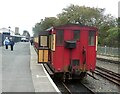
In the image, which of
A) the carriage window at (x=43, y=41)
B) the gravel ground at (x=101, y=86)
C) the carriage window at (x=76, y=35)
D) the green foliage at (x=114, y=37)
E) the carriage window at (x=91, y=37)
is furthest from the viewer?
the green foliage at (x=114, y=37)

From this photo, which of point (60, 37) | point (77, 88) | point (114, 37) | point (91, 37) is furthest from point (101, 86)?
point (114, 37)

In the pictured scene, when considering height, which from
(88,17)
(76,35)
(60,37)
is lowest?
(60,37)

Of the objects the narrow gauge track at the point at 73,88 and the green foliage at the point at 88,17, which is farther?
the green foliage at the point at 88,17

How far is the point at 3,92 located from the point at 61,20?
210 feet

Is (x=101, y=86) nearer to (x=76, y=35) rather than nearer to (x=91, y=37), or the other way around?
(x=91, y=37)

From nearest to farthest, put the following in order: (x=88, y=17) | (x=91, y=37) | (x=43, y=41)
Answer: (x=91, y=37), (x=43, y=41), (x=88, y=17)

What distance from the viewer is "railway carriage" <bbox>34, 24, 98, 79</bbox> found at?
16281mm

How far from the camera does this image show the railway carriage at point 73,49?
53.4ft

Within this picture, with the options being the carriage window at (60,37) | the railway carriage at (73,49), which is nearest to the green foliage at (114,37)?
the railway carriage at (73,49)

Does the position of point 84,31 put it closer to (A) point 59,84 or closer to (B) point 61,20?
(A) point 59,84

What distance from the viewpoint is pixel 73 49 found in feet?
53.8

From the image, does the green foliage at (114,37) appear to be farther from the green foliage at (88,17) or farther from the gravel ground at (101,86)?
the gravel ground at (101,86)

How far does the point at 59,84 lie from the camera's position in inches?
671

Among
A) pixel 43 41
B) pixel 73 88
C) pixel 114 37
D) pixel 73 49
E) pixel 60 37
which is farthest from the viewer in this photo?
pixel 114 37
